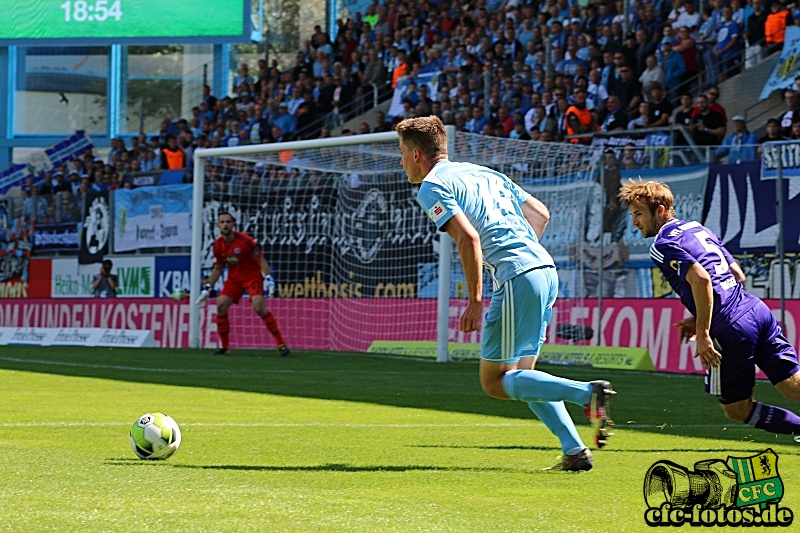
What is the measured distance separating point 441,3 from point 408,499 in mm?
23764

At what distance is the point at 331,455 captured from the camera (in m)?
7.31

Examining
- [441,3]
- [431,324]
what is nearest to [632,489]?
[431,324]

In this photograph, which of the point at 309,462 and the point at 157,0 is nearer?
the point at 309,462

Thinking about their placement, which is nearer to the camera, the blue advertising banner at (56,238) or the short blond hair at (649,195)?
the short blond hair at (649,195)

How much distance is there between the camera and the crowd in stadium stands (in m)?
19.7

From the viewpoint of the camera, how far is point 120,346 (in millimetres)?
21297

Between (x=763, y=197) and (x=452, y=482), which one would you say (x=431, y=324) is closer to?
(x=763, y=197)

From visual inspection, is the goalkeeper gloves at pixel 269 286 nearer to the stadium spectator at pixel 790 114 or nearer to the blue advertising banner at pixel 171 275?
the blue advertising banner at pixel 171 275

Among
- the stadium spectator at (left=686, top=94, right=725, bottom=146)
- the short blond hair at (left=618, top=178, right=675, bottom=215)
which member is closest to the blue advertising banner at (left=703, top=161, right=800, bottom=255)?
the stadium spectator at (left=686, top=94, right=725, bottom=146)

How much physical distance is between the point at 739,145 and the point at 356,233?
282 inches

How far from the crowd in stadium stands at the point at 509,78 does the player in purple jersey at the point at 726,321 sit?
939cm

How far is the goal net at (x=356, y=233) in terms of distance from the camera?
18016 millimetres

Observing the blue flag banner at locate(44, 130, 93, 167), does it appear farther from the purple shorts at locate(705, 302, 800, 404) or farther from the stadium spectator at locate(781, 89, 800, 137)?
the purple shorts at locate(705, 302, 800, 404)
